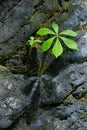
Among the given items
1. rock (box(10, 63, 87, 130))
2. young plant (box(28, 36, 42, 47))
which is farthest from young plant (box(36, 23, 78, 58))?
rock (box(10, 63, 87, 130))

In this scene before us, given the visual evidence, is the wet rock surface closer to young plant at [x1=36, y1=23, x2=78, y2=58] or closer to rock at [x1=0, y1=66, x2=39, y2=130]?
rock at [x1=0, y1=66, x2=39, y2=130]

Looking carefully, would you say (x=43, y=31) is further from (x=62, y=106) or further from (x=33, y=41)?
(x=62, y=106)

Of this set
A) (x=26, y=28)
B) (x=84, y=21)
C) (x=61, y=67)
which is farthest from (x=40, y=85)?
(x=84, y=21)

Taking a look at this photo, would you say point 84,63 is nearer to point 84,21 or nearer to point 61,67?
point 61,67

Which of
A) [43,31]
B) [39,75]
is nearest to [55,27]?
[43,31]

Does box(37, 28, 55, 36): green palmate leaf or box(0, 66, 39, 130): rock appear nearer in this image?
box(0, 66, 39, 130): rock

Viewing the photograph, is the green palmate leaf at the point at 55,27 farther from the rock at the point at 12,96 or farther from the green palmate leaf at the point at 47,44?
the rock at the point at 12,96

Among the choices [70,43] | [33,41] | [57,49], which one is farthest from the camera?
[33,41]

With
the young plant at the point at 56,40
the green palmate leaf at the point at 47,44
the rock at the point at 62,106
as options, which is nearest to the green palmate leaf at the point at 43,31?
the young plant at the point at 56,40
